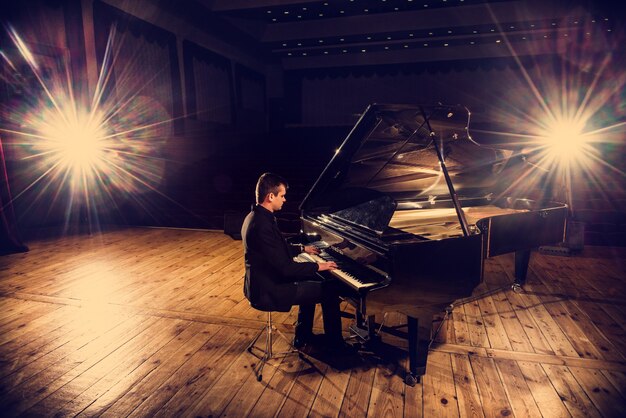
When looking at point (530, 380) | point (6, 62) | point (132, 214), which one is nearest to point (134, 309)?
point (530, 380)

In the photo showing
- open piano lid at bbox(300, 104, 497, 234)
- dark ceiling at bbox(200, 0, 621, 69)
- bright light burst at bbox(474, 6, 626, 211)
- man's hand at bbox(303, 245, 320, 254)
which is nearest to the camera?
open piano lid at bbox(300, 104, 497, 234)

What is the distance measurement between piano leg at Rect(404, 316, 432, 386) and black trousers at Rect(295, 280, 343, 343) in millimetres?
530

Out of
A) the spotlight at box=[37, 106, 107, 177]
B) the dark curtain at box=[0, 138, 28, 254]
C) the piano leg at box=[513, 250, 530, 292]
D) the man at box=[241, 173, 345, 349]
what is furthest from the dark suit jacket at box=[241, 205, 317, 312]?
the spotlight at box=[37, 106, 107, 177]

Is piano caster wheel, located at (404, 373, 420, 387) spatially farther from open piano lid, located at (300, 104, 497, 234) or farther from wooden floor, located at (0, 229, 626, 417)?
open piano lid, located at (300, 104, 497, 234)

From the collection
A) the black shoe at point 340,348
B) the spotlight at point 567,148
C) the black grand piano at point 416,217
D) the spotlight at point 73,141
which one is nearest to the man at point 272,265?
the black grand piano at point 416,217

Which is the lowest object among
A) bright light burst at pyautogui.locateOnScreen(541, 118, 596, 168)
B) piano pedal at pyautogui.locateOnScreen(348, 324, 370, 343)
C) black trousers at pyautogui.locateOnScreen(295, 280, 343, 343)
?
piano pedal at pyautogui.locateOnScreen(348, 324, 370, 343)

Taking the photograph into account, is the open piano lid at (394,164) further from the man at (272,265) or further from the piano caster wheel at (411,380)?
the piano caster wheel at (411,380)

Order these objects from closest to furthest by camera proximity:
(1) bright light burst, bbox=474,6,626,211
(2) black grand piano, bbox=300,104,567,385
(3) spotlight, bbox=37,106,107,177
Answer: (2) black grand piano, bbox=300,104,567,385, (1) bright light burst, bbox=474,6,626,211, (3) spotlight, bbox=37,106,107,177

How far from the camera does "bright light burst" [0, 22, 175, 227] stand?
704 centimetres

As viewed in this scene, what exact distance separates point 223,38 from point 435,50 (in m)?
7.81

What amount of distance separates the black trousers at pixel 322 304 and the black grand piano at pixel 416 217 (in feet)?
0.53

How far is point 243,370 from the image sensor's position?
262cm

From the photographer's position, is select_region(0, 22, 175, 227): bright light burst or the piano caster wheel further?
select_region(0, 22, 175, 227): bright light burst

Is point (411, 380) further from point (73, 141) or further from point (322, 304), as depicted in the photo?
point (73, 141)
